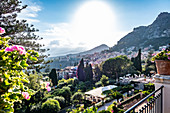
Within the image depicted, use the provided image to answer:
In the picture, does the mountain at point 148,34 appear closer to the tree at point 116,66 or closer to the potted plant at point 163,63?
the tree at point 116,66

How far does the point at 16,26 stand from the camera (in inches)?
256

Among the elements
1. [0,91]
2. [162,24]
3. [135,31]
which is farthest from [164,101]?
[135,31]

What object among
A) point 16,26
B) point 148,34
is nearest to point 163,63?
point 16,26

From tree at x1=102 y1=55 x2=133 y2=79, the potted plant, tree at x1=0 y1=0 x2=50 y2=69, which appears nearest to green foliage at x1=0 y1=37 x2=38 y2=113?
the potted plant

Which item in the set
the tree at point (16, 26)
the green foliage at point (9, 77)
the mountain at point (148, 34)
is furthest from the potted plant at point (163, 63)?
the mountain at point (148, 34)

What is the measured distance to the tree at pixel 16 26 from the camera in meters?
5.88

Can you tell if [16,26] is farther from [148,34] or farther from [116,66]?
[148,34]

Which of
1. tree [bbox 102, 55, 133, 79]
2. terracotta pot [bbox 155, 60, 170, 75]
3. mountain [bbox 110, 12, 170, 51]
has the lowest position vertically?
tree [bbox 102, 55, 133, 79]

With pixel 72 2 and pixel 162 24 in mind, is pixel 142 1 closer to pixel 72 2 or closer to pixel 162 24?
pixel 72 2

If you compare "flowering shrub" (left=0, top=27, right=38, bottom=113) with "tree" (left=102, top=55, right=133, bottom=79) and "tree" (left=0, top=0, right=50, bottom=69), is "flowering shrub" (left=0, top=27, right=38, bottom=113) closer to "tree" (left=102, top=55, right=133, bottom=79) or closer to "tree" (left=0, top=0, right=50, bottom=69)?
"tree" (left=0, top=0, right=50, bottom=69)

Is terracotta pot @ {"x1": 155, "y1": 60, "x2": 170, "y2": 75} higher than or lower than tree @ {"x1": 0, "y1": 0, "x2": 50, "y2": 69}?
lower

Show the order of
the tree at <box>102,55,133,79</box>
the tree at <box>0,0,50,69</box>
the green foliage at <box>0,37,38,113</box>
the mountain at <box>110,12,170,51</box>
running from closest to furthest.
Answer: the green foliage at <box>0,37,38,113</box> → the tree at <box>0,0,50,69</box> → the tree at <box>102,55,133,79</box> → the mountain at <box>110,12,170,51</box>

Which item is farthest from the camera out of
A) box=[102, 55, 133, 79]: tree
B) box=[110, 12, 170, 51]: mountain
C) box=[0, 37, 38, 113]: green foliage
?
box=[110, 12, 170, 51]: mountain

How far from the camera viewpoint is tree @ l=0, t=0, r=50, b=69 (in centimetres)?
Result: 588
